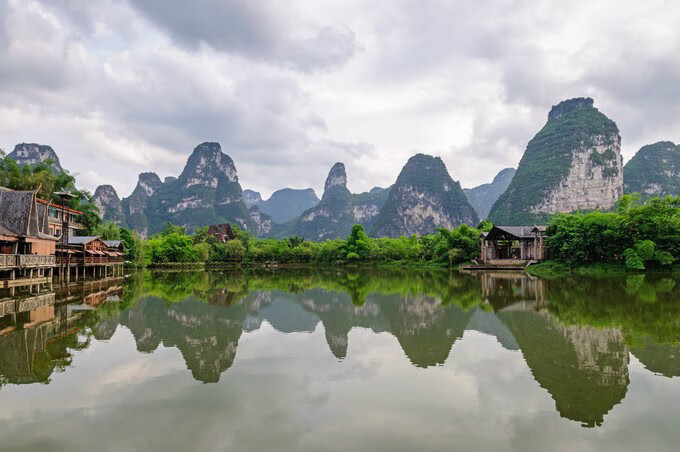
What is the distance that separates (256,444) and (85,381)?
434cm

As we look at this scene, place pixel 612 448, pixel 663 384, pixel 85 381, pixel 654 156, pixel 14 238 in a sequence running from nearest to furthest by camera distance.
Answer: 1. pixel 612 448
2. pixel 663 384
3. pixel 85 381
4. pixel 14 238
5. pixel 654 156

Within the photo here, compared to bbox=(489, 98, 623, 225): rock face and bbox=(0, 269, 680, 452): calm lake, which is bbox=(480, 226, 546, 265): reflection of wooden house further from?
bbox=(489, 98, 623, 225): rock face

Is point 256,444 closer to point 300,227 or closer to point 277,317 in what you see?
point 277,317

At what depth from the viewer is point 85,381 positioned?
753 cm

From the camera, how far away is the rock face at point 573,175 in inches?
4799

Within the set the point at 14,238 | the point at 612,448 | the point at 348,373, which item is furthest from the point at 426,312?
the point at 14,238

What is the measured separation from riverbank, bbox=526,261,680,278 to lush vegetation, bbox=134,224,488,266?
11.3m

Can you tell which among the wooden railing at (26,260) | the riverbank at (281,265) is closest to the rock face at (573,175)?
the riverbank at (281,265)

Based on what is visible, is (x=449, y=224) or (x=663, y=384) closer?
(x=663, y=384)

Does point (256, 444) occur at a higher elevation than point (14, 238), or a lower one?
lower

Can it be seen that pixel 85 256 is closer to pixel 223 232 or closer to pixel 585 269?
pixel 585 269

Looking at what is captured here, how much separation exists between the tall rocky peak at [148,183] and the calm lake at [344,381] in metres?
178

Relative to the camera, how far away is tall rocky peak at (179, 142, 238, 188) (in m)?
171

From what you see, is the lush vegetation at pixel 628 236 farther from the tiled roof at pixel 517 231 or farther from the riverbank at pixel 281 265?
the riverbank at pixel 281 265
